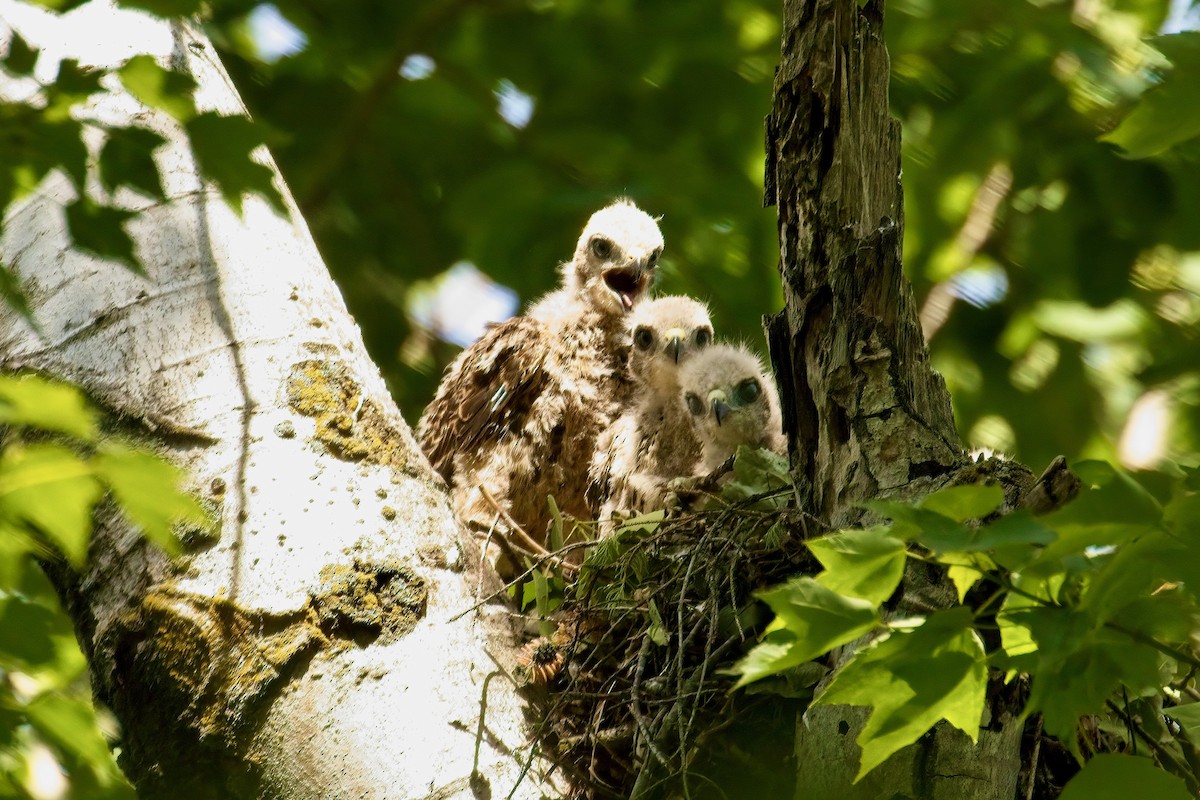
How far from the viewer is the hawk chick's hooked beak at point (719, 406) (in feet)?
13.2

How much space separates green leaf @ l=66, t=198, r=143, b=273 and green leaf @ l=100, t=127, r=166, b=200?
47mm

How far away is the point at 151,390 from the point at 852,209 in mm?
1573

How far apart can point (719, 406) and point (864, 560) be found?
2.32m

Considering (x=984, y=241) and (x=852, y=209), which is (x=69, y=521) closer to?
(x=852, y=209)

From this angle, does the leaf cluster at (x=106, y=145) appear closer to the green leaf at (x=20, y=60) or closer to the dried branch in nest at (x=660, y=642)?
the green leaf at (x=20, y=60)

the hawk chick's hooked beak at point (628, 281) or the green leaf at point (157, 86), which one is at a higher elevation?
the green leaf at point (157, 86)

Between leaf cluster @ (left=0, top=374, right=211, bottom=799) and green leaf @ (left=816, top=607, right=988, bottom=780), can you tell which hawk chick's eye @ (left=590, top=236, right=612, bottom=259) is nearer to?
leaf cluster @ (left=0, top=374, right=211, bottom=799)

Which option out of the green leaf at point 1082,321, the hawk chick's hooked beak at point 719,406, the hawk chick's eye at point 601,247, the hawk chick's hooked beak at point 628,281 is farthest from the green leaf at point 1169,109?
the green leaf at point 1082,321

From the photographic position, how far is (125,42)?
3.43 m

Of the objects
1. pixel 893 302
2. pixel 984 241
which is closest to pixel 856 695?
pixel 893 302

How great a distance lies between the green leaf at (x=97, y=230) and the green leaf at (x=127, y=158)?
5 cm

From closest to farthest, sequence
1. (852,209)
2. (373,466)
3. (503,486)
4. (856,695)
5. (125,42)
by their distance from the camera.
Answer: (856,695)
(852,209)
(373,466)
(125,42)
(503,486)

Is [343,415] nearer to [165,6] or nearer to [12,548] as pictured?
[12,548]

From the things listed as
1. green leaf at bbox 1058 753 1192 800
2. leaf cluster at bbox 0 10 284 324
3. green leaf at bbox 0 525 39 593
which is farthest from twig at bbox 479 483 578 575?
green leaf at bbox 1058 753 1192 800
